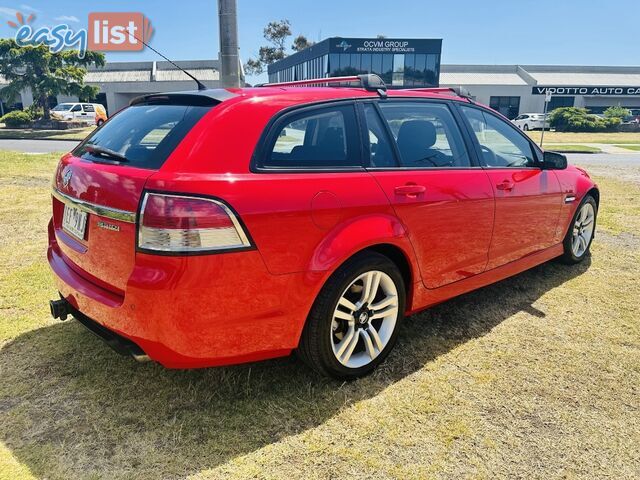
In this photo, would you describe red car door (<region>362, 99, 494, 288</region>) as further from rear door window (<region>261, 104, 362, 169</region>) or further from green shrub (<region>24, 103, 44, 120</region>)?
green shrub (<region>24, 103, 44, 120</region>)

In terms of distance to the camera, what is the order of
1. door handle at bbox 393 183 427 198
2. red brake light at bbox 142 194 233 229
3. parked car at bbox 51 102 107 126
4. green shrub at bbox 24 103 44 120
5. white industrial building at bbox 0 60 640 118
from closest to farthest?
1. red brake light at bbox 142 194 233 229
2. door handle at bbox 393 183 427 198
3. green shrub at bbox 24 103 44 120
4. parked car at bbox 51 102 107 126
5. white industrial building at bbox 0 60 640 118

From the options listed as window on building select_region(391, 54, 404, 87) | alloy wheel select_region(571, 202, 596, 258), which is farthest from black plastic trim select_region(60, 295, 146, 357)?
window on building select_region(391, 54, 404, 87)

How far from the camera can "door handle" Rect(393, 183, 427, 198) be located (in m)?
2.87

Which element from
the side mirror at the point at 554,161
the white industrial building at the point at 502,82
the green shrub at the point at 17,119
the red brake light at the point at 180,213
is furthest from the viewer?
the white industrial building at the point at 502,82

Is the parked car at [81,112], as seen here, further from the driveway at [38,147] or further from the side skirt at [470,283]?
the side skirt at [470,283]

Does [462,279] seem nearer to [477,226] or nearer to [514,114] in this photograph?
[477,226]

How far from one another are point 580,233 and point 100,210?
460 centimetres

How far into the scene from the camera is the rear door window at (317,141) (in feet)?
8.20

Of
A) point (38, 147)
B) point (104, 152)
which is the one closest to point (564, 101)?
point (38, 147)

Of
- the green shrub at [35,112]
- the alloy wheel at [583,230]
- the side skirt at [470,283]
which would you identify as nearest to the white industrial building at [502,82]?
the green shrub at [35,112]

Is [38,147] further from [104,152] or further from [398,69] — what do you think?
[398,69]

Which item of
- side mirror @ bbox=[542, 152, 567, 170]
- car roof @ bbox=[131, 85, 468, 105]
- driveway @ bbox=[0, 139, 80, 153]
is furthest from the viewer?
driveway @ bbox=[0, 139, 80, 153]

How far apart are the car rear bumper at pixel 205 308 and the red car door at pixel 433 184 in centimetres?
82

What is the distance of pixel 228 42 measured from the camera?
8.05 meters
